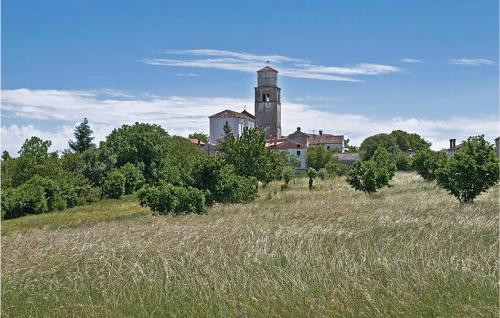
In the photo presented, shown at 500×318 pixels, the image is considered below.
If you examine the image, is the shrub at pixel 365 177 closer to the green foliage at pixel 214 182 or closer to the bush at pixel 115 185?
the green foliage at pixel 214 182

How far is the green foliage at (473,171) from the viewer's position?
72.5 feet

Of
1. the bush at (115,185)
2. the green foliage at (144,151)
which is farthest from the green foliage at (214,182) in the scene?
the green foliage at (144,151)

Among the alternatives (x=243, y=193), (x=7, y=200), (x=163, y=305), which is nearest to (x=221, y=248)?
(x=163, y=305)

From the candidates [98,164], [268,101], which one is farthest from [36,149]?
[268,101]

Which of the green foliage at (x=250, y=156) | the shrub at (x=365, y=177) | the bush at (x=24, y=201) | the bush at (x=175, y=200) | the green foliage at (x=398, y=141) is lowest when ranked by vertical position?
the bush at (x=24, y=201)

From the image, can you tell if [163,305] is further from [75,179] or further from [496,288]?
[75,179]

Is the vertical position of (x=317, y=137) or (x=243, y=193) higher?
(x=317, y=137)

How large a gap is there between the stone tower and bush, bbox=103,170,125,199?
59.1 meters

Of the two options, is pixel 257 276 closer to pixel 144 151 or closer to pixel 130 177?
pixel 130 177

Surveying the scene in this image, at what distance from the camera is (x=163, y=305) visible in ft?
18.8

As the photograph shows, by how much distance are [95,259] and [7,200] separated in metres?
43.4

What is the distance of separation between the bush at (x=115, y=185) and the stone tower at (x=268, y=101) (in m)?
59.1

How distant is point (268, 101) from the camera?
118375mm

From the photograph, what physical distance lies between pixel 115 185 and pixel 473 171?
146 feet
